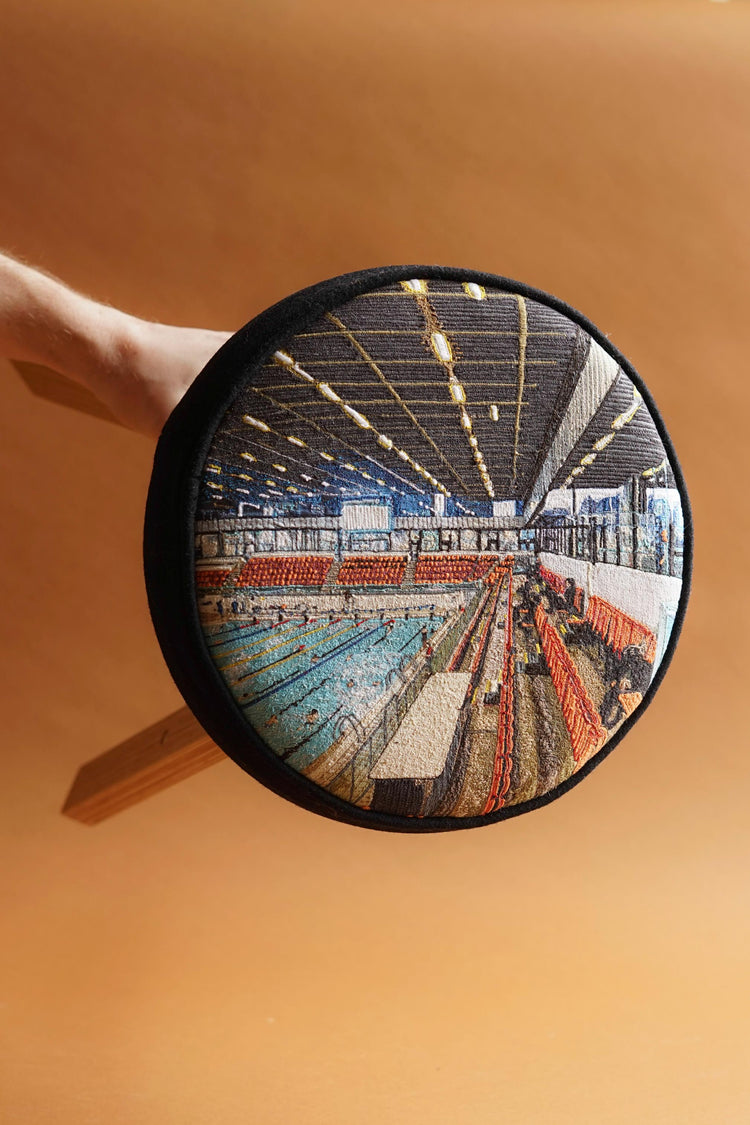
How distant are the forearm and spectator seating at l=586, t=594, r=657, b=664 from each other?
325 millimetres

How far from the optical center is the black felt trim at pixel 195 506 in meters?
0.44

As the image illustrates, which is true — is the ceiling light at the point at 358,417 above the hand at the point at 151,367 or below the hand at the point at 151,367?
below

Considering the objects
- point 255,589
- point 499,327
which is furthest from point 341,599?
point 499,327

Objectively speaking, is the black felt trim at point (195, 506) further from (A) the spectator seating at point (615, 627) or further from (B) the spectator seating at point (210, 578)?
(A) the spectator seating at point (615, 627)

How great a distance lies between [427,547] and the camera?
46 centimetres

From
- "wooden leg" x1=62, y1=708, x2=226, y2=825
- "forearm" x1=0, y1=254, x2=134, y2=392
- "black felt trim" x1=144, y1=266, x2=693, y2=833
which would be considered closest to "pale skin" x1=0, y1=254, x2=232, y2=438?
"forearm" x1=0, y1=254, x2=134, y2=392

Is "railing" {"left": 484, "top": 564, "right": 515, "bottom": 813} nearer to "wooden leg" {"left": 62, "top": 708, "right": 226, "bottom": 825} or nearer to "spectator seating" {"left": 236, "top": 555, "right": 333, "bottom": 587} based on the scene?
"spectator seating" {"left": 236, "top": 555, "right": 333, "bottom": 587}

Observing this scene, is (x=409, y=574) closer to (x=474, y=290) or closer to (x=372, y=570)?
(x=372, y=570)

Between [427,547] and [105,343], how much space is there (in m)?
0.26

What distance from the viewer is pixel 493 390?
1.51 ft

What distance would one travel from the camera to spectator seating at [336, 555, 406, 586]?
45cm

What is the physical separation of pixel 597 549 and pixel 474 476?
0.08 m

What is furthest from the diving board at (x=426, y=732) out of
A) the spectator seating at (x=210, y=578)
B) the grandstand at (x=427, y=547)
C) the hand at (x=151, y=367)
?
the hand at (x=151, y=367)

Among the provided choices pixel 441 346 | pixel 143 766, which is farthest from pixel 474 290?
pixel 143 766
